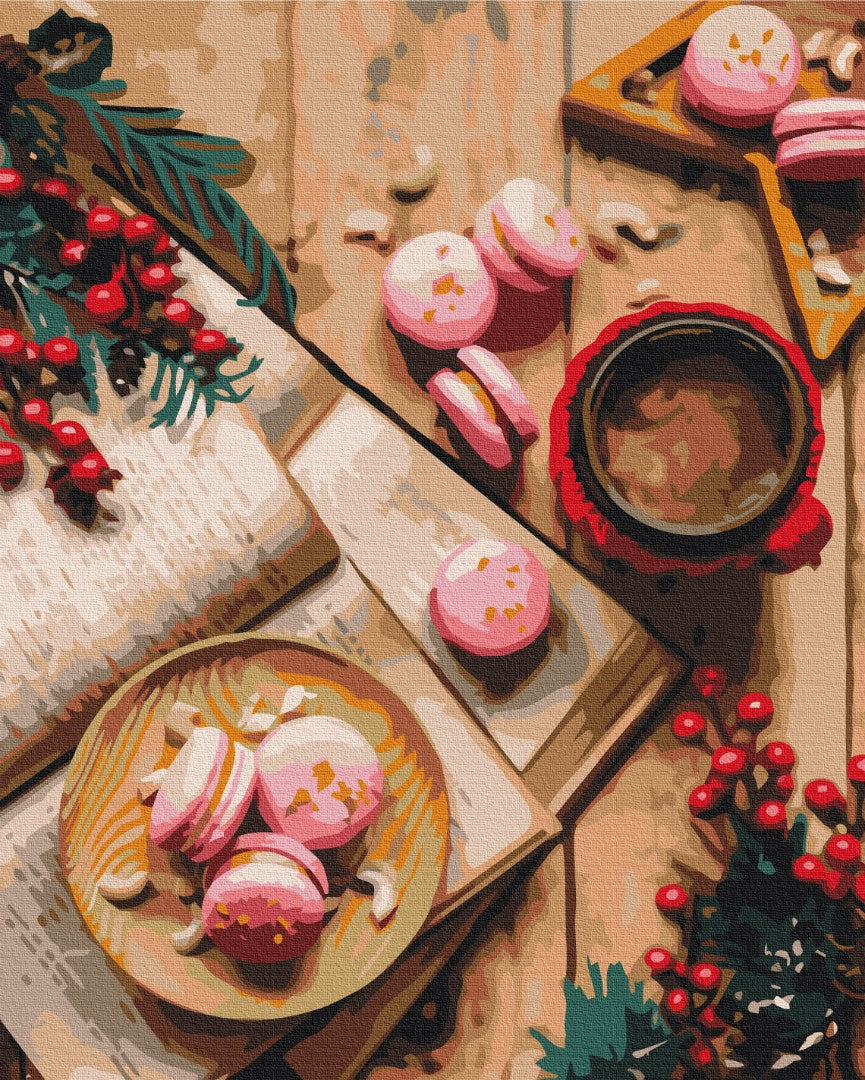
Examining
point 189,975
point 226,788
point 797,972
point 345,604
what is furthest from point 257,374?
point 797,972

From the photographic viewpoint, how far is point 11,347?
28.7 inches

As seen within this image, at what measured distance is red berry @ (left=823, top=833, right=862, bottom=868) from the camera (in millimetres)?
718

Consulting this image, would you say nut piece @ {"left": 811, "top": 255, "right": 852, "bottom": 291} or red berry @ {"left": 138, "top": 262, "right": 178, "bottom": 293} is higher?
red berry @ {"left": 138, "top": 262, "right": 178, "bottom": 293}

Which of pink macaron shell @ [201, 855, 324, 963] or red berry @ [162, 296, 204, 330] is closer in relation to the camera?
pink macaron shell @ [201, 855, 324, 963]

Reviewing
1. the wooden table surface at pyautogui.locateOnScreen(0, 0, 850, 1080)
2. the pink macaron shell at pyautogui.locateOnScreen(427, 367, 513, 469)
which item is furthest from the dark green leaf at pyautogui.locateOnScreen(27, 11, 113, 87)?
the pink macaron shell at pyautogui.locateOnScreen(427, 367, 513, 469)

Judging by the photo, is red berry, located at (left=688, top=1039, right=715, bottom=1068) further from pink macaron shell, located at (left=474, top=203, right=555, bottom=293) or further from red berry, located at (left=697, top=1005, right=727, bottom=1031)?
pink macaron shell, located at (left=474, top=203, right=555, bottom=293)

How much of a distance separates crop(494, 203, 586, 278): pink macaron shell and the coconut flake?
0.39 metres

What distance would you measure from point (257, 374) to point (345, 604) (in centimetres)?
18

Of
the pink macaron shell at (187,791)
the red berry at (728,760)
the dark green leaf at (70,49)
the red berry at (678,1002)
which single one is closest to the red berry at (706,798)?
the red berry at (728,760)

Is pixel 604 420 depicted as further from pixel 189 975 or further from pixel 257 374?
pixel 189 975

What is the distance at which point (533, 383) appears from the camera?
0.78 m

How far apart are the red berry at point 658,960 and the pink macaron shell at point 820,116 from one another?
0.59m

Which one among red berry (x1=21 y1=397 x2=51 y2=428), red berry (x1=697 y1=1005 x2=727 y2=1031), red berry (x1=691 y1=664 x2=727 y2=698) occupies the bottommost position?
red berry (x1=697 y1=1005 x2=727 y2=1031)

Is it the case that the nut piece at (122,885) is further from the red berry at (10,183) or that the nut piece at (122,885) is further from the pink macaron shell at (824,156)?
the pink macaron shell at (824,156)
